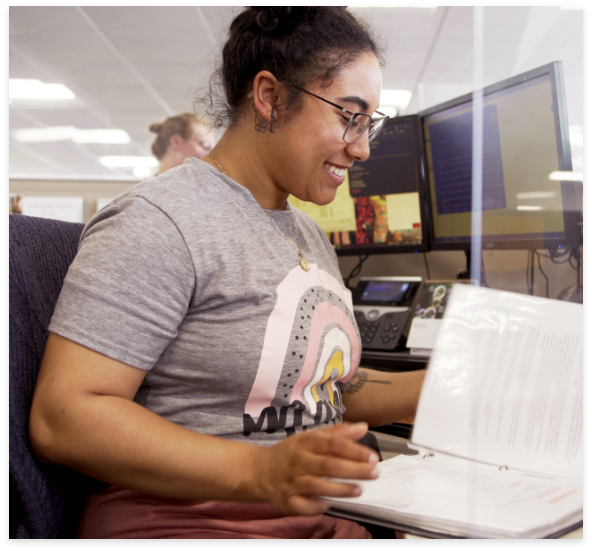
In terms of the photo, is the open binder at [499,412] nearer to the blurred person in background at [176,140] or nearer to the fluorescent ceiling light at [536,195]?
the fluorescent ceiling light at [536,195]

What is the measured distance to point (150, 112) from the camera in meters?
5.81

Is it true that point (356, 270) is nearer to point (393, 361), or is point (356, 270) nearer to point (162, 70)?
point (393, 361)

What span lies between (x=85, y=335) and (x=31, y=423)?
12 cm

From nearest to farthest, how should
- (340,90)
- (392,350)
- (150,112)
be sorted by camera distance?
(340,90), (392,350), (150,112)

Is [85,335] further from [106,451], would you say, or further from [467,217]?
[467,217]

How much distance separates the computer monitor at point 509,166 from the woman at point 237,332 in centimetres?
48

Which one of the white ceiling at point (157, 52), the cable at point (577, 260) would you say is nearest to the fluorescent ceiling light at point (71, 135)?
the white ceiling at point (157, 52)

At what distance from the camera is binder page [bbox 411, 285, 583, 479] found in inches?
20.0

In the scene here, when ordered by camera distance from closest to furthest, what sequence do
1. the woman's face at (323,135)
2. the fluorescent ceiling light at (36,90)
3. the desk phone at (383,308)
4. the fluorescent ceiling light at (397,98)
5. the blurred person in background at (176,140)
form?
the woman's face at (323,135), the desk phone at (383,308), the blurred person in background at (176,140), the fluorescent ceiling light at (36,90), the fluorescent ceiling light at (397,98)

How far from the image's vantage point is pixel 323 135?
77 centimetres

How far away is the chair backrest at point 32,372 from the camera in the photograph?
0.56m

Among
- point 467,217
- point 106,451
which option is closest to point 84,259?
point 106,451

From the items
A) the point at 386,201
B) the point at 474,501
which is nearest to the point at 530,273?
the point at 386,201
